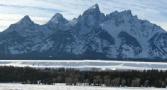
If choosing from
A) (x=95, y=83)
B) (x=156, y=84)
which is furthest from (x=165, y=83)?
(x=95, y=83)

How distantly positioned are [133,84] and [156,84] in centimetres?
907

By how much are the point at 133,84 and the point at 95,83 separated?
13201 millimetres

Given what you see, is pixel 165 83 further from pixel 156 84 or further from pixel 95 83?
pixel 95 83

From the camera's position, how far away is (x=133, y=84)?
19575cm

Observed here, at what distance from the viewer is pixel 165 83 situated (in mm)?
198875

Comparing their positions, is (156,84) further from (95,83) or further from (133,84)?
(95,83)

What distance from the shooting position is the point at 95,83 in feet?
653

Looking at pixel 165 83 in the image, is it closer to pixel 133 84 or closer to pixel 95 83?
pixel 133 84

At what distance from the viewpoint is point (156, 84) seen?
7854 inches

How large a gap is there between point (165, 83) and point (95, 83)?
24.1 m

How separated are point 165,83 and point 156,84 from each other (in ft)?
10.2
